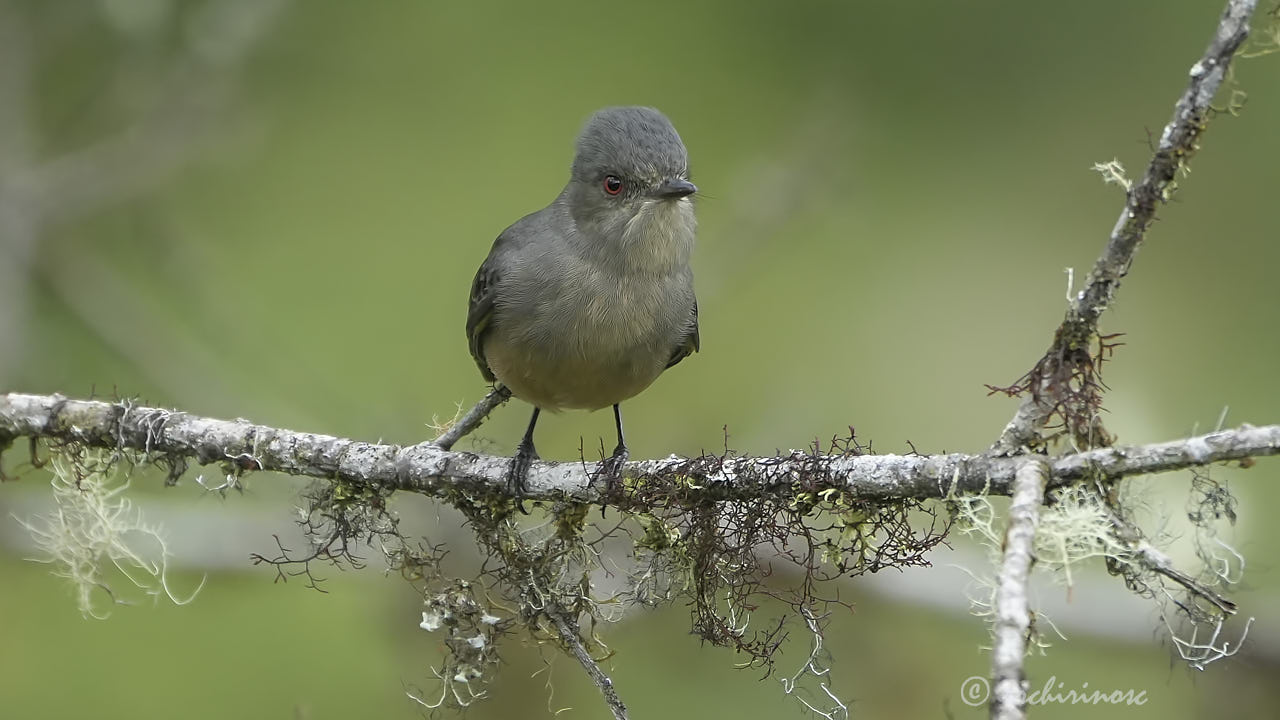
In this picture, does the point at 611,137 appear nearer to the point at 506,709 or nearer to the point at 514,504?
the point at 514,504

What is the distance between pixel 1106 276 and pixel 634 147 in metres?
2.04

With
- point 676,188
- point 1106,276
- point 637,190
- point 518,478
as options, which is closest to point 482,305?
point 637,190

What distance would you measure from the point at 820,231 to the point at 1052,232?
4.21 ft

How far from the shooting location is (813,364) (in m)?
6.09

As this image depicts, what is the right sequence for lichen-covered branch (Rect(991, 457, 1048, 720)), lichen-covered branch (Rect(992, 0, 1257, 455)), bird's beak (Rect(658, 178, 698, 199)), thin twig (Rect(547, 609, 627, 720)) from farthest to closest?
1. bird's beak (Rect(658, 178, 698, 199))
2. thin twig (Rect(547, 609, 627, 720))
3. lichen-covered branch (Rect(992, 0, 1257, 455))
4. lichen-covered branch (Rect(991, 457, 1048, 720))

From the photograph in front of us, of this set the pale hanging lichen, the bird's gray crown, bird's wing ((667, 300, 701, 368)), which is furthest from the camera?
bird's wing ((667, 300, 701, 368))

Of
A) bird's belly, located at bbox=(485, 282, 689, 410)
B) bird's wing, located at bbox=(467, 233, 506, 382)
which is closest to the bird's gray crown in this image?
bird's belly, located at bbox=(485, 282, 689, 410)

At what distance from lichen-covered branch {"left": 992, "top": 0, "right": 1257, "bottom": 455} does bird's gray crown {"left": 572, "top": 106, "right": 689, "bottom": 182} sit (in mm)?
1872

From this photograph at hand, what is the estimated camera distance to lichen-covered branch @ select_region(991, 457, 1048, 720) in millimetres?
1602

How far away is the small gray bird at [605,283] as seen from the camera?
3740 millimetres

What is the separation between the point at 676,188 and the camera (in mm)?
3721

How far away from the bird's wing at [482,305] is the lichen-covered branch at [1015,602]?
7.85 feet

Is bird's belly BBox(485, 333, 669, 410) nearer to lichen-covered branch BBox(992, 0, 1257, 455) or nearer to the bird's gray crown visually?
the bird's gray crown

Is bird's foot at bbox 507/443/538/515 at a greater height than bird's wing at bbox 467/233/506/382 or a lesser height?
lesser
